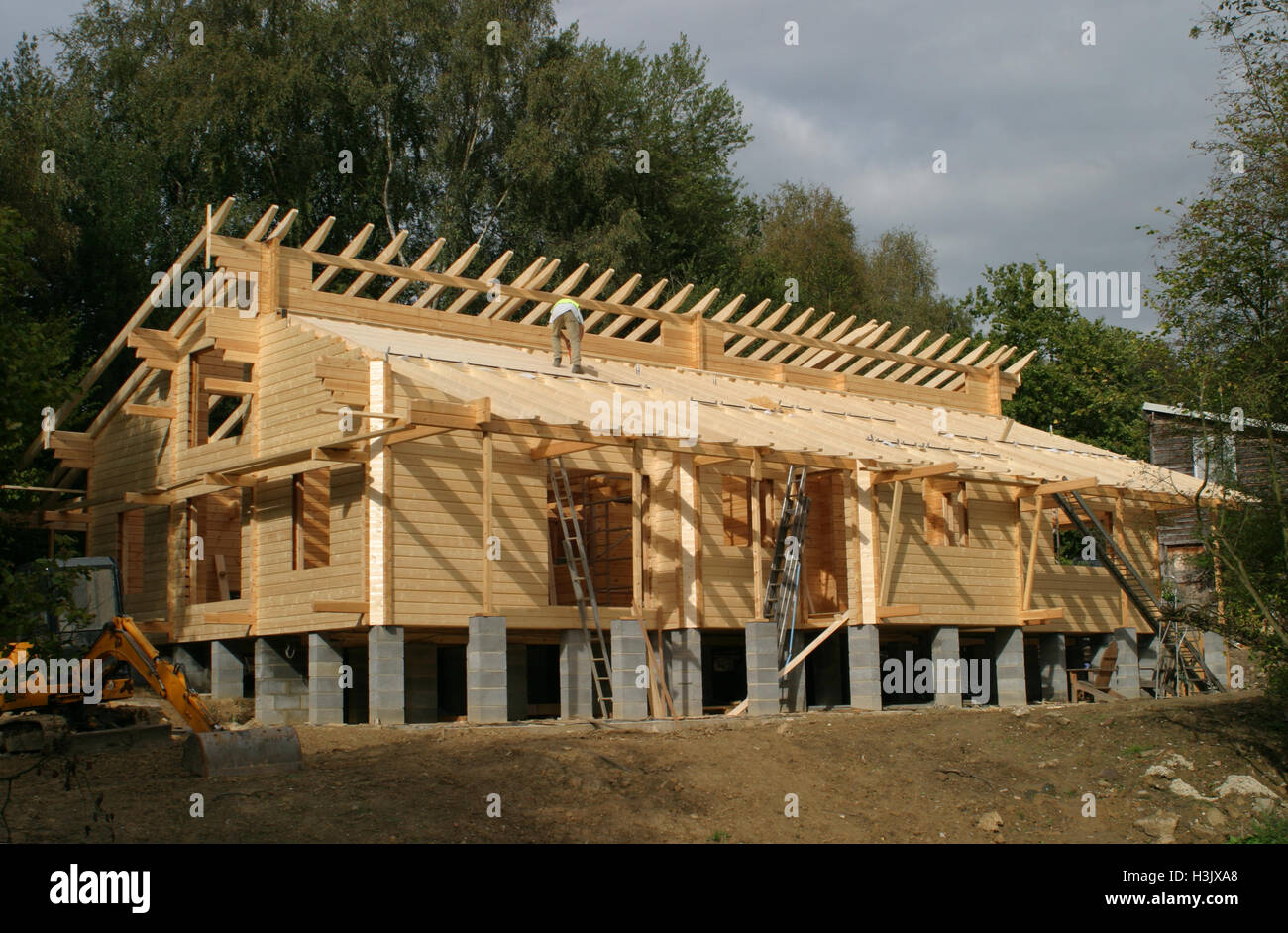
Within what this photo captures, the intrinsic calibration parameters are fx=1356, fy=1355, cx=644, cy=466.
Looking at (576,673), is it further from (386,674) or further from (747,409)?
(747,409)

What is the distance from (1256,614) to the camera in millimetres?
15000

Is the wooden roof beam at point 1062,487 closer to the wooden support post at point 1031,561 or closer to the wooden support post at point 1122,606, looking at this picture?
the wooden support post at point 1031,561

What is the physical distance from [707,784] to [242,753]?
4.64 metres

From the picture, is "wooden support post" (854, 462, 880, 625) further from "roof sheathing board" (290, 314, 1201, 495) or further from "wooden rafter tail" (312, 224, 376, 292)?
"wooden rafter tail" (312, 224, 376, 292)

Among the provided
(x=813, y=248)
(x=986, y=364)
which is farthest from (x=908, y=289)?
(x=986, y=364)

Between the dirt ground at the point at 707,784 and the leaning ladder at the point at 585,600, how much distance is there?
196 centimetres

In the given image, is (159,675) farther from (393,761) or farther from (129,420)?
(129,420)

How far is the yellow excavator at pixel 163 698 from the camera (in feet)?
43.6

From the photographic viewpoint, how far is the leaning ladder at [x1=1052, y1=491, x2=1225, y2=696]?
23797 mm

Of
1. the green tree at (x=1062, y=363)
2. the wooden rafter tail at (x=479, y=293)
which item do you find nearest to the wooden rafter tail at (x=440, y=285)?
the wooden rafter tail at (x=479, y=293)

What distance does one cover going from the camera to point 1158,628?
24969 millimetres
